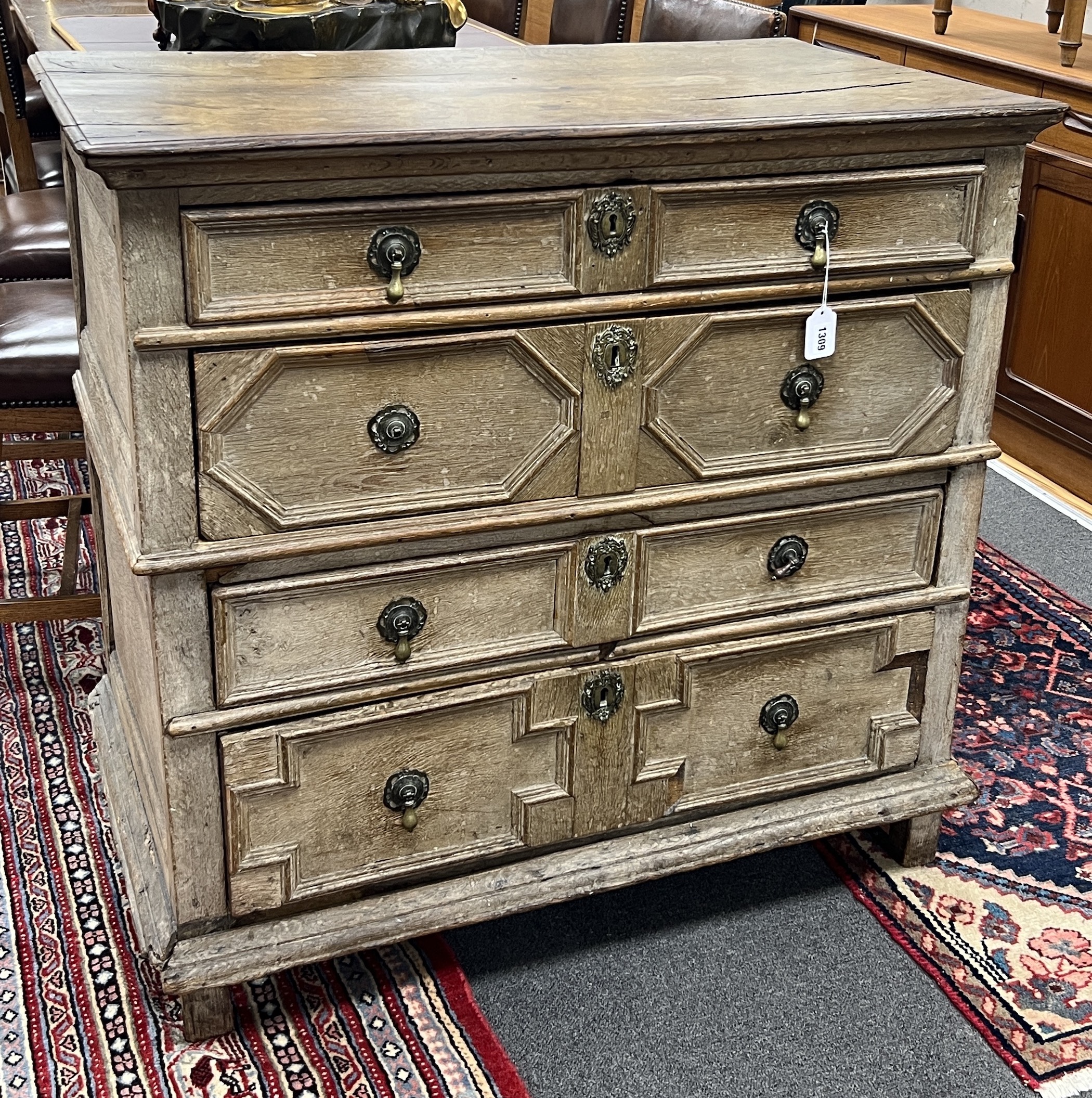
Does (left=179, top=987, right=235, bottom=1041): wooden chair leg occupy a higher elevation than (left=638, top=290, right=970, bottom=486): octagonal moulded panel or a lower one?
lower

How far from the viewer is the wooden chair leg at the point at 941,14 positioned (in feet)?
13.3

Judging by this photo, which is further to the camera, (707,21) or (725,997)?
(707,21)

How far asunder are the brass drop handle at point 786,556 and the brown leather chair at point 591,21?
7.27 feet

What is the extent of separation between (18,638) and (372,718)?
4.33 feet

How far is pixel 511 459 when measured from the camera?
175 cm

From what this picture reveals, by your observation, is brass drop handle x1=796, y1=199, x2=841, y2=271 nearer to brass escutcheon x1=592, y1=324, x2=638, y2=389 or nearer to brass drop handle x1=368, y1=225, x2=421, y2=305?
brass escutcheon x1=592, y1=324, x2=638, y2=389

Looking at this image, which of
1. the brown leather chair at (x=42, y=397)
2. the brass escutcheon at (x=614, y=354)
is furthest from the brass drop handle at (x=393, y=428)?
the brown leather chair at (x=42, y=397)

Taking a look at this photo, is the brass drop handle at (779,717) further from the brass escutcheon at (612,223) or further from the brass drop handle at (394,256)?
the brass drop handle at (394,256)

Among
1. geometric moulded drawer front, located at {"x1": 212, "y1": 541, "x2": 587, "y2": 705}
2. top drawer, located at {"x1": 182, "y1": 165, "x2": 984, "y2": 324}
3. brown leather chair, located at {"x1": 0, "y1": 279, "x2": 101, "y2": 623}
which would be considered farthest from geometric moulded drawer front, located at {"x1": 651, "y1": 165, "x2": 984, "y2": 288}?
brown leather chair, located at {"x1": 0, "y1": 279, "x2": 101, "y2": 623}

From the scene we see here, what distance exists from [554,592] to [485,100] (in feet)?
2.08

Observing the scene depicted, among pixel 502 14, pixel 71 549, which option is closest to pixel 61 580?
pixel 71 549

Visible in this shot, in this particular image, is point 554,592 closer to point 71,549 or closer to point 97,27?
point 71,549

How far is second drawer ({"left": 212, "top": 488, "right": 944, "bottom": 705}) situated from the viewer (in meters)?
1.70

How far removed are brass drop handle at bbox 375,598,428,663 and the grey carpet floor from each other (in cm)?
53
